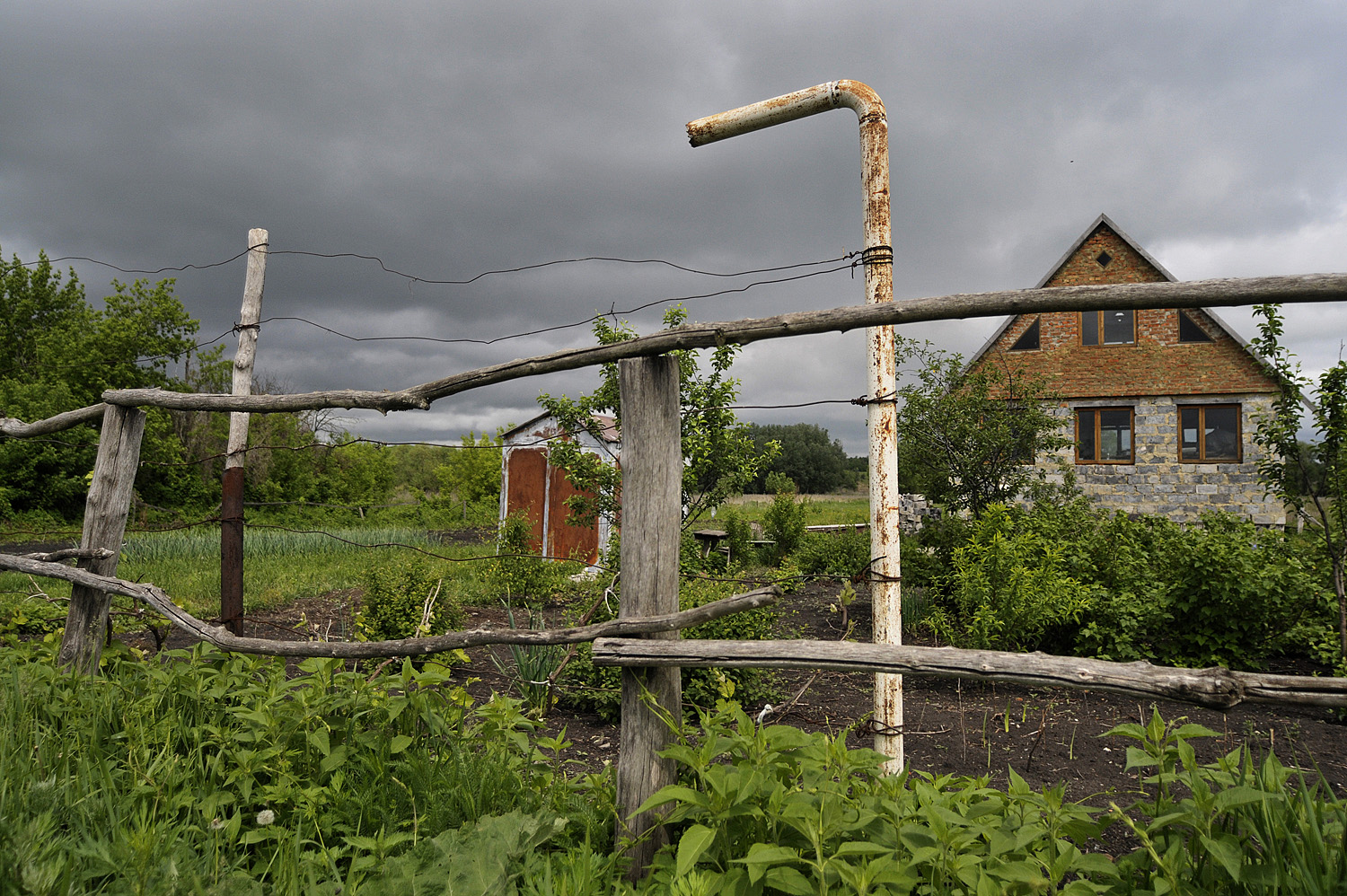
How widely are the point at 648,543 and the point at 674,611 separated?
0.22 metres

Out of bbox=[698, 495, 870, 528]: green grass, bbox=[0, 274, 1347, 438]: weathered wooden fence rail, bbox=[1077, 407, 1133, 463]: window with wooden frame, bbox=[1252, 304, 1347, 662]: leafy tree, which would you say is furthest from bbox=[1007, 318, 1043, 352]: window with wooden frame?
bbox=[0, 274, 1347, 438]: weathered wooden fence rail

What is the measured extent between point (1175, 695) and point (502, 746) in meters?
1.83

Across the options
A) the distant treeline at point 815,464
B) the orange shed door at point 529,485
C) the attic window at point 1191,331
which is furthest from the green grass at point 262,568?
the distant treeline at point 815,464

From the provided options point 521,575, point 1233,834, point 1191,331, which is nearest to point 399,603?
point 521,575

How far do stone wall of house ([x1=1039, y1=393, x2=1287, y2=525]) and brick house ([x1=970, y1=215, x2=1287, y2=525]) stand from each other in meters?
0.02

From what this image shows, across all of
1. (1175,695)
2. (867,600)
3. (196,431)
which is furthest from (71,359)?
(1175,695)

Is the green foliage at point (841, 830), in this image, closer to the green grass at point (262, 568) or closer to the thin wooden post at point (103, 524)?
the thin wooden post at point (103, 524)

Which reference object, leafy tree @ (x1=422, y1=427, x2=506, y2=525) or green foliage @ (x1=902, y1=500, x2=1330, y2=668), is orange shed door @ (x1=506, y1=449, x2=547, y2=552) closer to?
green foliage @ (x1=902, y1=500, x2=1330, y2=668)

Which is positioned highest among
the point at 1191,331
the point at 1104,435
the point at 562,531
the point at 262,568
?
A: the point at 1191,331

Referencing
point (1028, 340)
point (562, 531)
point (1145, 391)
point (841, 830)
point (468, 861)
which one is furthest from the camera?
point (1028, 340)

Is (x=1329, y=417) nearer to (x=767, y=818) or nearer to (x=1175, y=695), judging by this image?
(x=1175, y=695)

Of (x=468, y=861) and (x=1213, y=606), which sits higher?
(x=1213, y=606)

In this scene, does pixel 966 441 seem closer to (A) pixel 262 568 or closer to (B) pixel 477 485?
(A) pixel 262 568

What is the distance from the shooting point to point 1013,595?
18.1ft
